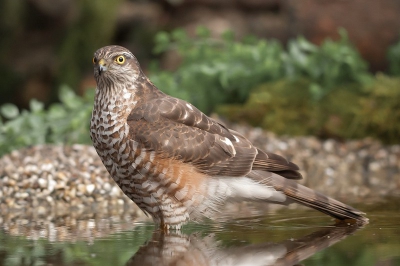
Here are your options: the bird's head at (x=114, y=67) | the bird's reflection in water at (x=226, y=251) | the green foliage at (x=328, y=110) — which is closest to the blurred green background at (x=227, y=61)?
the green foliage at (x=328, y=110)

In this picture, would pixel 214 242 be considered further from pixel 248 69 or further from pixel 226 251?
pixel 248 69

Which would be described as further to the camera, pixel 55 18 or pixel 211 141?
pixel 55 18

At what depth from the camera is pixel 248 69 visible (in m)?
9.22

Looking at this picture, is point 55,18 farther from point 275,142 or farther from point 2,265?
point 2,265

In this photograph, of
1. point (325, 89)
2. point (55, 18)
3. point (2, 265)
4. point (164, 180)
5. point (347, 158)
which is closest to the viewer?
point (2, 265)

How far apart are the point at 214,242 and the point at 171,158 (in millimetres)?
767

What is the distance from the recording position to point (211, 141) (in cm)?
542

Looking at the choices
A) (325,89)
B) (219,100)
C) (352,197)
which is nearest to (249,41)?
(219,100)

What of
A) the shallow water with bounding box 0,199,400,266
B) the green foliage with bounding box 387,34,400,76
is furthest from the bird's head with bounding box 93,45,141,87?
the green foliage with bounding box 387,34,400,76

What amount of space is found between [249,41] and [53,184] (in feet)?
14.1

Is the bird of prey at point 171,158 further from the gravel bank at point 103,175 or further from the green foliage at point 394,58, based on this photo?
the green foliage at point 394,58

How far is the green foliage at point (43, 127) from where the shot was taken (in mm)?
7520

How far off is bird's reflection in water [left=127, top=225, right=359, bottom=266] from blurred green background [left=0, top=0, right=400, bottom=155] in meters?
3.07

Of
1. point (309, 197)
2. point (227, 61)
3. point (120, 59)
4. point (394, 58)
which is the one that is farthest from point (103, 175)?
point (394, 58)
